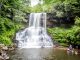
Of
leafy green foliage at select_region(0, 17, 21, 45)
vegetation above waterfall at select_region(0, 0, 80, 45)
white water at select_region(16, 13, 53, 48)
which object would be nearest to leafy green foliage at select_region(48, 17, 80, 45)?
vegetation above waterfall at select_region(0, 0, 80, 45)

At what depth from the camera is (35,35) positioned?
37.5 metres

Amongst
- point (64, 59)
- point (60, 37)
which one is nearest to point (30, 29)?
point (60, 37)

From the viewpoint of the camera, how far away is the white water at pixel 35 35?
3497 centimetres

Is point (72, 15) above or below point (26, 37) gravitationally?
above

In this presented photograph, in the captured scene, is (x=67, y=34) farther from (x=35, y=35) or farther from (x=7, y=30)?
(x=7, y=30)

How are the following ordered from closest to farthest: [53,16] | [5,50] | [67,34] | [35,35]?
[5,50]
[67,34]
[35,35]
[53,16]

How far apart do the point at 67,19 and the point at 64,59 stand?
16129mm

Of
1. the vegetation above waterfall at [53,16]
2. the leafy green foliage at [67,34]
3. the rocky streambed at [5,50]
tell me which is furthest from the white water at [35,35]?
the rocky streambed at [5,50]

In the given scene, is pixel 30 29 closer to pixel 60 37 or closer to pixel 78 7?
pixel 60 37

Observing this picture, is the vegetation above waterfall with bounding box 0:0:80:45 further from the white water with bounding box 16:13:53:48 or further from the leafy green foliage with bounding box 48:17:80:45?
the white water with bounding box 16:13:53:48

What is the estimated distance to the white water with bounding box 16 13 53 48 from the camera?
34969 millimetres

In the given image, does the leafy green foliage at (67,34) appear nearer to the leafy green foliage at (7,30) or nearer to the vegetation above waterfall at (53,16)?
the vegetation above waterfall at (53,16)

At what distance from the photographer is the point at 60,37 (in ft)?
115

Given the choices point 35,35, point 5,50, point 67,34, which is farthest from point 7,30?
point 67,34
